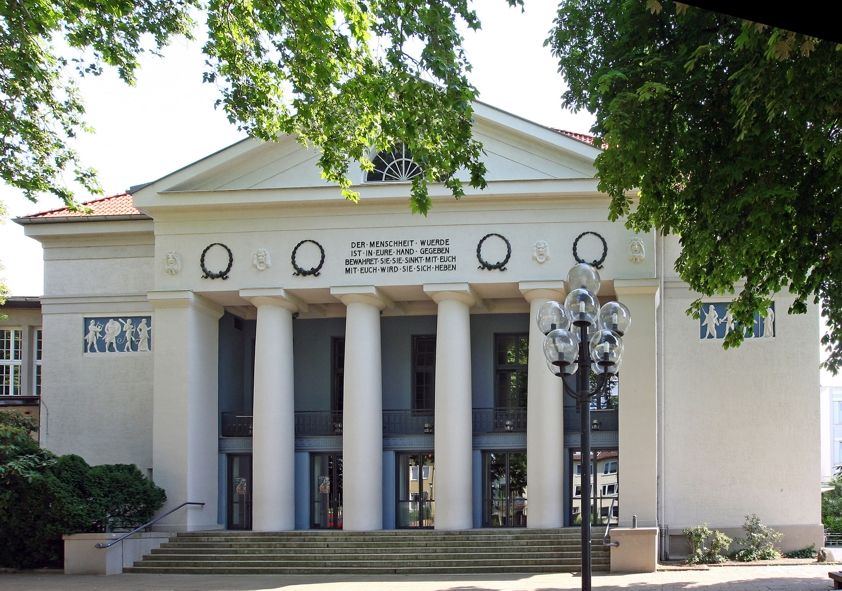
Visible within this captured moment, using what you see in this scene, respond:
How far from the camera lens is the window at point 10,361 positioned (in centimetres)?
3406

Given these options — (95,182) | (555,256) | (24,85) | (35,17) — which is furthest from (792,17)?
(555,256)

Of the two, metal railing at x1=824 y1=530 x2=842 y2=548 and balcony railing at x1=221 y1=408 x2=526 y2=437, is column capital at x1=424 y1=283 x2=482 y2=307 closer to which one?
balcony railing at x1=221 y1=408 x2=526 y2=437

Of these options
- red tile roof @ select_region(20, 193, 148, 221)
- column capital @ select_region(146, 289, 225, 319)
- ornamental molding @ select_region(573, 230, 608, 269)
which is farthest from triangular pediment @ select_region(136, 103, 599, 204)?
red tile roof @ select_region(20, 193, 148, 221)

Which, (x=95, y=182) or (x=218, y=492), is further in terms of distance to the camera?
(x=218, y=492)

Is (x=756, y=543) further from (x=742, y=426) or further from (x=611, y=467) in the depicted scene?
(x=611, y=467)

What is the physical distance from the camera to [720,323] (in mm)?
28625

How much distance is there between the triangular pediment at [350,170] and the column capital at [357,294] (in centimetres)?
268

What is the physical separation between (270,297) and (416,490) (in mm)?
6793

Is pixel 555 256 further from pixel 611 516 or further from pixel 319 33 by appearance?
pixel 319 33

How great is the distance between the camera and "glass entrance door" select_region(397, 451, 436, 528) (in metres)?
29.1

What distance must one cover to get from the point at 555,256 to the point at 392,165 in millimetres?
4971

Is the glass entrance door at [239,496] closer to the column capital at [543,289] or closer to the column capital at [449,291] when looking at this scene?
the column capital at [449,291]

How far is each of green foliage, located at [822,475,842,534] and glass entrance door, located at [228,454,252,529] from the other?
862 inches

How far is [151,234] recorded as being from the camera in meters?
30.6
